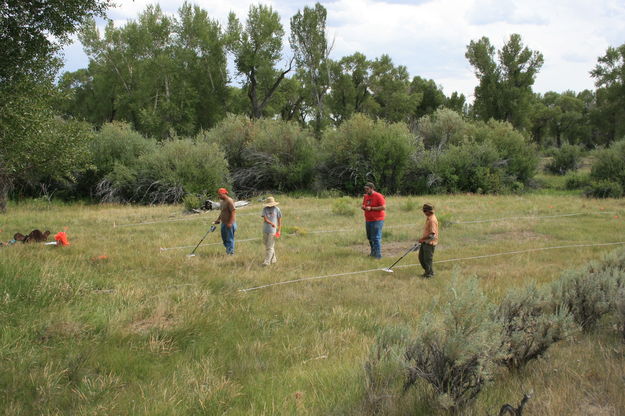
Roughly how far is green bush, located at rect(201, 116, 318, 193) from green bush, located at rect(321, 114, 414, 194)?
61.7 inches

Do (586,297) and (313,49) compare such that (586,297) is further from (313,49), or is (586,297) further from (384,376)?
(313,49)

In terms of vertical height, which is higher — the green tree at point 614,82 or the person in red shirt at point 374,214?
the green tree at point 614,82

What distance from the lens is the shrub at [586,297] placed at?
5348 mm

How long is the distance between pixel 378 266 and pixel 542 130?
254 ft

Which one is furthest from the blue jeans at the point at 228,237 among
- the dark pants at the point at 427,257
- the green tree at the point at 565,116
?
the green tree at the point at 565,116

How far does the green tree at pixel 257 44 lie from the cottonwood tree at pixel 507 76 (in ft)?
72.1

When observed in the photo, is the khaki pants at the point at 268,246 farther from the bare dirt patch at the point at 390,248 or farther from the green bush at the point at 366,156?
the green bush at the point at 366,156

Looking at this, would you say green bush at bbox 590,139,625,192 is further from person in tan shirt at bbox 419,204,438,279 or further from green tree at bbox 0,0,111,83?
green tree at bbox 0,0,111,83

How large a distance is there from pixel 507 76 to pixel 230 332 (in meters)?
53.2

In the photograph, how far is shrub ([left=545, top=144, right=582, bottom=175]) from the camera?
4712 cm

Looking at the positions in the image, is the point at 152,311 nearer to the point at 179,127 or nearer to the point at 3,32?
the point at 3,32

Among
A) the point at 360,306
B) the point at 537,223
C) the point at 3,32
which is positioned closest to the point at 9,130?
the point at 3,32

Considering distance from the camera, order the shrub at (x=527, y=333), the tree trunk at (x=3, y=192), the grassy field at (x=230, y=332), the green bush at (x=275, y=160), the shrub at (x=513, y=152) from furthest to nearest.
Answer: the shrub at (x=513, y=152) < the green bush at (x=275, y=160) < the tree trunk at (x=3, y=192) < the shrub at (x=527, y=333) < the grassy field at (x=230, y=332)

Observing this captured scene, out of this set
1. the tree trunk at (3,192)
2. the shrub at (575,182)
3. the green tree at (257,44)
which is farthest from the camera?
the green tree at (257,44)
